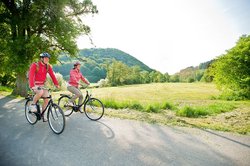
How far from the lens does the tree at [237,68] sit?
23.8 meters

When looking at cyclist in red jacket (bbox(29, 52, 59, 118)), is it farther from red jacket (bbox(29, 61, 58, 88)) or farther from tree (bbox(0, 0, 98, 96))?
tree (bbox(0, 0, 98, 96))

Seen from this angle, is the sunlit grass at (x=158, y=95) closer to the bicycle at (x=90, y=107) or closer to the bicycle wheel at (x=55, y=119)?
the bicycle at (x=90, y=107)

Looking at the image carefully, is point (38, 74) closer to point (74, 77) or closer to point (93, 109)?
point (74, 77)

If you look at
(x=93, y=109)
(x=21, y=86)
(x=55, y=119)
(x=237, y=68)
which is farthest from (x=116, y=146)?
(x=237, y=68)

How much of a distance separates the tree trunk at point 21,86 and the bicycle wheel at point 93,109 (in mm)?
10817

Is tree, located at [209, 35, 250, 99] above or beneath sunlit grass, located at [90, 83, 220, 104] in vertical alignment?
above

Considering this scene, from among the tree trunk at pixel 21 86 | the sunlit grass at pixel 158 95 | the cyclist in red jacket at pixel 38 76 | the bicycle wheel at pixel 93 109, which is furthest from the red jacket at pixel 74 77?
the tree trunk at pixel 21 86

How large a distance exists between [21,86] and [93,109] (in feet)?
37.4

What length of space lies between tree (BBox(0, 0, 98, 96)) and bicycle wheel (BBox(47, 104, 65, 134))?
32.8 feet

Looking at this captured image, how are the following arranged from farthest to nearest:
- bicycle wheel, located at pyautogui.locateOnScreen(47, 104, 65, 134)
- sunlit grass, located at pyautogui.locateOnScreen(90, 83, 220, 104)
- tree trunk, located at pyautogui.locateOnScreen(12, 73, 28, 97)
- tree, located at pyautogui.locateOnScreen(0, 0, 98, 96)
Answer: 1. sunlit grass, located at pyautogui.locateOnScreen(90, 83, 220, 104)
2. tree trunk, located at pyautogui.locateOnScreen(12, 73, 28, 97)
3. tree, located at pyautogui.locateOnScreen(0, 0, 98, 96)
4. bicycle wheel, located at pyautogui.locateOnScreen(47, 104, 65, 134)

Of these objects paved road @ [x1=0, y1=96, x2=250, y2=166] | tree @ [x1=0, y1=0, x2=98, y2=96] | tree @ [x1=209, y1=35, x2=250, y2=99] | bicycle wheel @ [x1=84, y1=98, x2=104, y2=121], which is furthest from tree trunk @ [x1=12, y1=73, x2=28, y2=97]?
tree @ [x1=209, y1=35, x2=250, y2=99]

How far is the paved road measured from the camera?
4.50 metres

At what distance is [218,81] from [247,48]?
5413 millimetres

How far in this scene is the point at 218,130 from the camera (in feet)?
24.2
